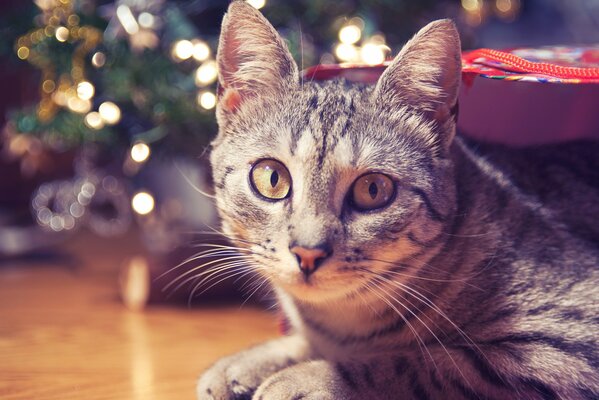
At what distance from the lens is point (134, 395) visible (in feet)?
3.76

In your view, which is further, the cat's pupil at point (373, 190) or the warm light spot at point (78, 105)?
the warm light spot at point (78, 105)

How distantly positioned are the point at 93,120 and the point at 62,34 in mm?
229

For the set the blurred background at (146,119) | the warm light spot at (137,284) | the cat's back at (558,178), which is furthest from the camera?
the warm light spot at (137,284)

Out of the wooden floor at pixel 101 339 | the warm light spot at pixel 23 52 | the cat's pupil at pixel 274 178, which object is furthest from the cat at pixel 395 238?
the warm light spot at pixel 23 52

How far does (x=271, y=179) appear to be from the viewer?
105 centimetres

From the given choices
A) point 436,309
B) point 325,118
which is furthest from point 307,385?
point 325,118

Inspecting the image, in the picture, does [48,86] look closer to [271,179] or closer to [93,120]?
[93,120]

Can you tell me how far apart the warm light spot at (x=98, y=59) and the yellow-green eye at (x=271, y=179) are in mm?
792

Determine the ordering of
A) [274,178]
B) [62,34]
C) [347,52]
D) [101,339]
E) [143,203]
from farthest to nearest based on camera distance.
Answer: [143,203] → [347,52] → [62,34] → [101,339] → [274,178]

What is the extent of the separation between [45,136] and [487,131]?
3.90 ft

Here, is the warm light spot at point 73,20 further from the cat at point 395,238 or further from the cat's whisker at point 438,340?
the cat's whisker at point 438,340

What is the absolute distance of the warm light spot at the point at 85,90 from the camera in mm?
1648

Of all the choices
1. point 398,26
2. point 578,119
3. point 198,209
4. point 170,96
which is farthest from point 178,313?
point 198,209

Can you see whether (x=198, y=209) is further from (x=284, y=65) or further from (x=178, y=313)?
(x=284, y=65)
